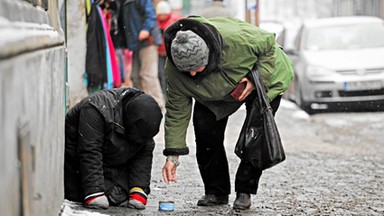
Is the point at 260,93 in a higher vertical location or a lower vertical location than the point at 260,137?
higher

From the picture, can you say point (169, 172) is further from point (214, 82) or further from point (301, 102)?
point (301, 102)

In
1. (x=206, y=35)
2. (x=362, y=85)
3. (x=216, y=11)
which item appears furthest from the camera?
(x=362, y=85)

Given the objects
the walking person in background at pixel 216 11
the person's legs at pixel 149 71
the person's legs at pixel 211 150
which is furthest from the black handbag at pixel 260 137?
the walking person in background at pixel 216 11

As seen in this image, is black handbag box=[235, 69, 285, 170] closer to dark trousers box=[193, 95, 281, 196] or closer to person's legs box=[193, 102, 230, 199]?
dark trousers box=[193, 95, 281, 196]

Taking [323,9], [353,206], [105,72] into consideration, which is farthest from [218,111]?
[323,9]

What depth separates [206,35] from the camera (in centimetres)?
570

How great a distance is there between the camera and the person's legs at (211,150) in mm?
6453

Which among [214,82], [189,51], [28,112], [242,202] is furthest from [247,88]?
[28,112]

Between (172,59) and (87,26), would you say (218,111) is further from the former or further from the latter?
(87,26)

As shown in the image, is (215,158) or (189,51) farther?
(215,158)

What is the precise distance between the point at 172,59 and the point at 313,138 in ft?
Result: 21.6

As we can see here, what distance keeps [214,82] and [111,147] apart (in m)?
0.82

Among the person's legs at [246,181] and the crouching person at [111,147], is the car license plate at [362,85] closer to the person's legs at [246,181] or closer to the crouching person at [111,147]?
the person's legs at [246,181]

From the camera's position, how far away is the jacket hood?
225 inches
